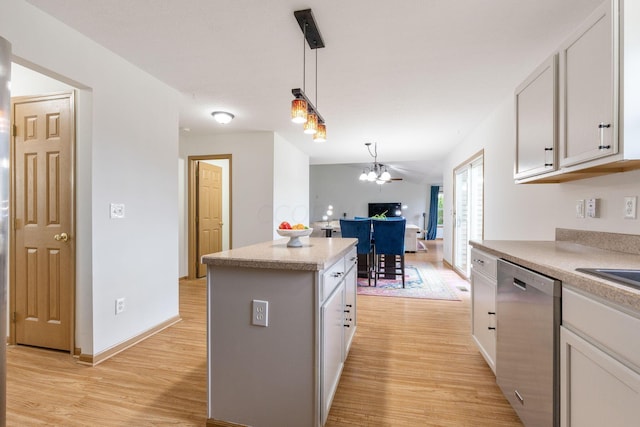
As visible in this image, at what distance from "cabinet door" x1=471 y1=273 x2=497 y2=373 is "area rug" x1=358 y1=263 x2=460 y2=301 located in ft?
5.46

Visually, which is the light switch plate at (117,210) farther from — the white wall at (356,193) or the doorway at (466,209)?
the white wall at (356,193)

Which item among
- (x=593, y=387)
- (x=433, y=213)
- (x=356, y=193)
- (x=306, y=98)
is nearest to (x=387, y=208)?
(x=356, y=193)

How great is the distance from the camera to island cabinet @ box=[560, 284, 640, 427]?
86 centimetres

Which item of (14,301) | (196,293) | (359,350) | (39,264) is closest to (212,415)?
(359,350)

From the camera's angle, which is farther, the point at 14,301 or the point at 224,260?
the point at 14,301

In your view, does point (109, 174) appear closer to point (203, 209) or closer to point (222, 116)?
point (222, 116)

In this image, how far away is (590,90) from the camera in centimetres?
146

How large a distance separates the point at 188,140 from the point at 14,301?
3.02m

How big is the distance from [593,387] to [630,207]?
3.76 feet

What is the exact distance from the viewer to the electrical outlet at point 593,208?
6.07 ft

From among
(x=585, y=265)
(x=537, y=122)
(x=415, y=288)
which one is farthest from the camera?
(x=415, y=288)

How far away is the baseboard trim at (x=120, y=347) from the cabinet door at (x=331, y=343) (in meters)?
1.79

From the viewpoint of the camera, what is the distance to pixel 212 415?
1.54m

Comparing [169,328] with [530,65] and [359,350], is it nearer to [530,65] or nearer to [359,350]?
[359,350]
